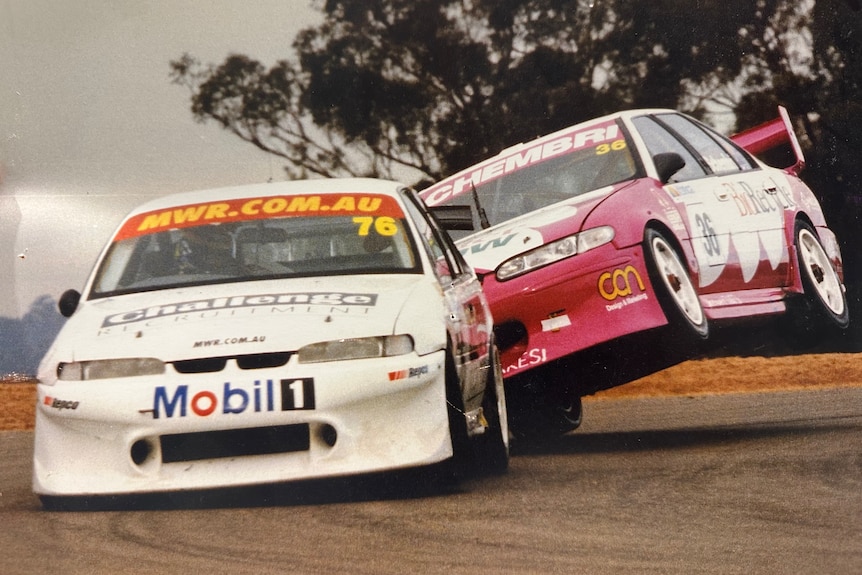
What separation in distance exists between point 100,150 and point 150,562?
429 cm

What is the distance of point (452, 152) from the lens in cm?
1010

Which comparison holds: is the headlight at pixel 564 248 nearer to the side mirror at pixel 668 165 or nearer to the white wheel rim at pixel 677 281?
the white wheel rim at pixel 677 281

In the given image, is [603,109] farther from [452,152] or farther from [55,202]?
[55,202]

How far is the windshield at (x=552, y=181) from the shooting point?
25.8ft

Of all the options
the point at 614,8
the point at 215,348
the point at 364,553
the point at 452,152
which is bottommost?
the point at 364,553

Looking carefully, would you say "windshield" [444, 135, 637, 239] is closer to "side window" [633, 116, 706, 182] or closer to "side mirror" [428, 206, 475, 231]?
"side window" [633, 116, 706, 182]

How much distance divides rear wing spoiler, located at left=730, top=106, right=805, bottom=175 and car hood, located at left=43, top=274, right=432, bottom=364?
4.14 m

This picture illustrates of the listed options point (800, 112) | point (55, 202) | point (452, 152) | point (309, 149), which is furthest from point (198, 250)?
point (800, 112)

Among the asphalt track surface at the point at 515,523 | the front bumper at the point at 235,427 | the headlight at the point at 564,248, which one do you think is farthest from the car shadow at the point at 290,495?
the headlight at the point at 564,248

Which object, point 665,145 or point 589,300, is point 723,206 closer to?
point 665,145

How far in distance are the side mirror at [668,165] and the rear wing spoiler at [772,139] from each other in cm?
161

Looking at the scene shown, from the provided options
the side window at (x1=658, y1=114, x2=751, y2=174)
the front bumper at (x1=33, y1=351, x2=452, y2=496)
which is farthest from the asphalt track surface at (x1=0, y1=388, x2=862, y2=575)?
the side window at (x1=658, y1=114, x2=751, y2=174)

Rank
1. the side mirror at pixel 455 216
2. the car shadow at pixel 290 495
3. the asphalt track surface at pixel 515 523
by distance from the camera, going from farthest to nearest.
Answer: the side mirror at pixel 455 216
the car shadow at pixel 290 495
the asphalt track surface at pixel 515 523

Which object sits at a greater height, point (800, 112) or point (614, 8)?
point (614, 8)
